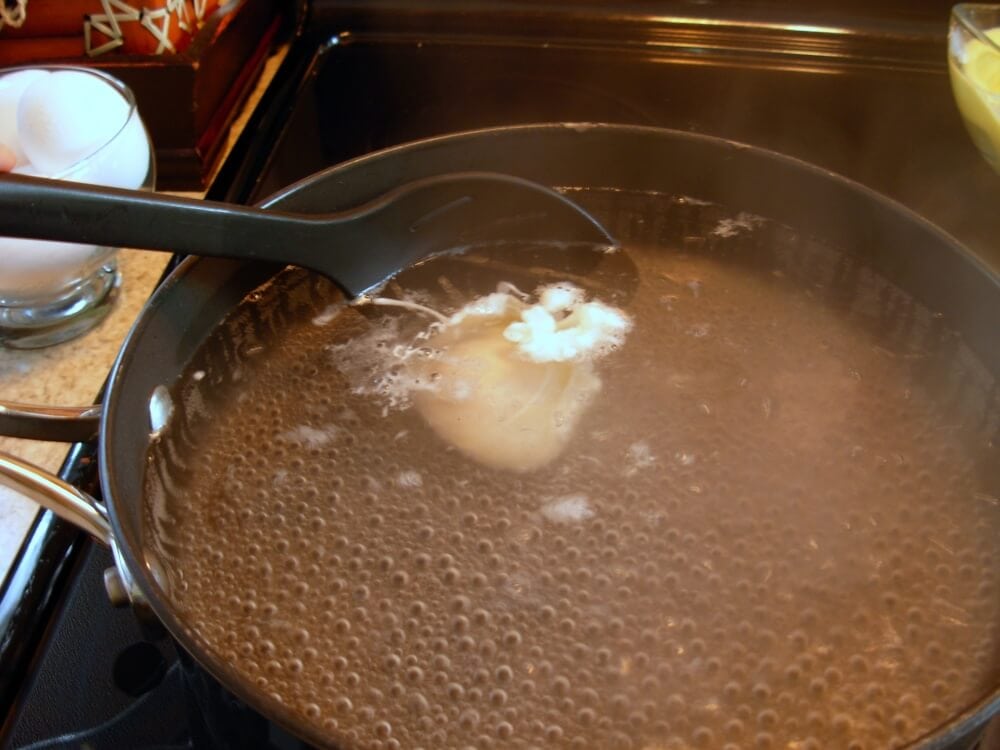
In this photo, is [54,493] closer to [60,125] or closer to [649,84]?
[60,125]

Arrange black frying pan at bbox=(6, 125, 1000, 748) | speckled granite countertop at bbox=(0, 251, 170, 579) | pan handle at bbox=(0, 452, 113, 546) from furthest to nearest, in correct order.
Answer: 1. speckled granite countertop at bbox=(0, 251, 170, 579)
2. black frying pan at bbox=(6, 125, 1000, 748)
3. pan handle at bbox=(0, 452, 113, 546)

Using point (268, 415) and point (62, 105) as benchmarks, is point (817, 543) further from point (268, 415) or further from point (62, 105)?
point (62, 105)

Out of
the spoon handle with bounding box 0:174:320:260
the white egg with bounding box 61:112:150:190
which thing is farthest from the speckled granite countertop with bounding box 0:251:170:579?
the spoon handle with bounding box 0:174:320:260

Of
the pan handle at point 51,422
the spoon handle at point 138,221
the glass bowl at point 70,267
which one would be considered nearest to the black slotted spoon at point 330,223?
the spoon handle at point 138,221

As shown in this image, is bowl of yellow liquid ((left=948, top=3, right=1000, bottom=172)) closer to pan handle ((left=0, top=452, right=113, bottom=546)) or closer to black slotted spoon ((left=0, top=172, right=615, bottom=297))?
black slotted spoon ((left=0, top=172, right=615, bottom=297))

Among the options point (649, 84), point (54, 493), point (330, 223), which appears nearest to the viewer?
point (54, 493)

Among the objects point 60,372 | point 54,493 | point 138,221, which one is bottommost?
point 60,372

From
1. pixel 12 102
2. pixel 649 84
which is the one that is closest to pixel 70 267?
pixel 12 102
